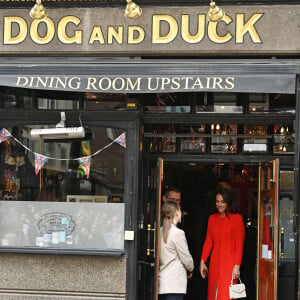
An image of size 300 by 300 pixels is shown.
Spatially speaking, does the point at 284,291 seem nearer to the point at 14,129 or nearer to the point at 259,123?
the point at 259,123

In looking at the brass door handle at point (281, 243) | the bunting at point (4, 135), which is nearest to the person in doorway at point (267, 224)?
the brass door handle at point (281, 243)

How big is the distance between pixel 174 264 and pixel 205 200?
83.2 inches

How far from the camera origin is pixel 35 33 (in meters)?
9.25

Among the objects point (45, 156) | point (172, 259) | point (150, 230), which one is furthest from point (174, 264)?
point (45, 156)

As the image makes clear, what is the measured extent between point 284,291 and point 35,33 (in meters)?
4.43

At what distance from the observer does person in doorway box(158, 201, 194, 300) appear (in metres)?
8.96

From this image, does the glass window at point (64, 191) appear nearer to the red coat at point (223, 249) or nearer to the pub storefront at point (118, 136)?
the pub storefront at point (118, 136)

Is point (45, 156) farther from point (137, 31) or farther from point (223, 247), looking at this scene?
point (223, 247)

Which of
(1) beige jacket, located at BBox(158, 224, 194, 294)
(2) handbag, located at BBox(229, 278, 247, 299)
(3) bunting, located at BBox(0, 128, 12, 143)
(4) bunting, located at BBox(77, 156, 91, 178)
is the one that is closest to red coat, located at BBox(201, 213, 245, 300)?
(2) handbag, located at BBox(229, 278, 247, 299)

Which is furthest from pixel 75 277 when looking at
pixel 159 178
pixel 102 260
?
pixel 159 178

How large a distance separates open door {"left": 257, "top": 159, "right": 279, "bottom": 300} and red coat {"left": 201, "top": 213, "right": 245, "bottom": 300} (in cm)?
27

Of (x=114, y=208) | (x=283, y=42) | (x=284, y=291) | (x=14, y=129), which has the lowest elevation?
(x=284, y=291)

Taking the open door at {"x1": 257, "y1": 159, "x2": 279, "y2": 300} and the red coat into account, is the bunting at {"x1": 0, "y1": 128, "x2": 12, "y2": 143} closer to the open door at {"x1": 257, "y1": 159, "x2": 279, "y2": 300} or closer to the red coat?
the red coat

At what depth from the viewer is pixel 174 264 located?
903 cm
